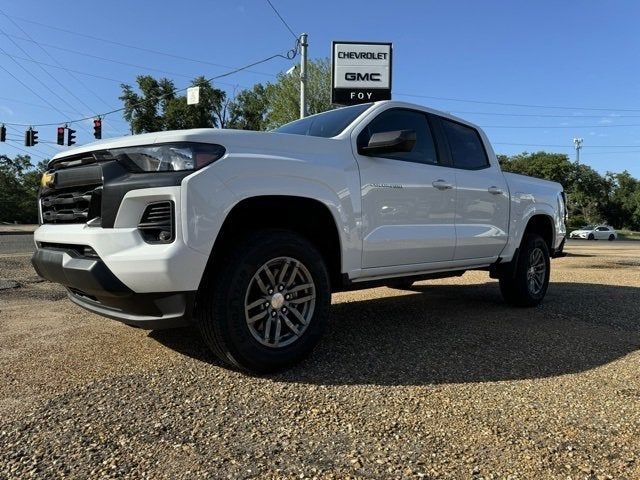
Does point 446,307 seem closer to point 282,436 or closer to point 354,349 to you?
point 354,349

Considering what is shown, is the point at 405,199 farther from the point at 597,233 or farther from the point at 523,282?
the point at 597,233

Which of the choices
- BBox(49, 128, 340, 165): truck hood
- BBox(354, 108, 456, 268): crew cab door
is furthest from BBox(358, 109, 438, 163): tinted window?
BBox(49, 128, 340, 165): truck hood

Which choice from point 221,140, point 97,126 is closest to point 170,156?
point 221,140

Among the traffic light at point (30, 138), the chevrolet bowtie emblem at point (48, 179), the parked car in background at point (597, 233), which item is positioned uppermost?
the traffic light at point (30, 138)

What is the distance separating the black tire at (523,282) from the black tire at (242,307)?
330 centimetres

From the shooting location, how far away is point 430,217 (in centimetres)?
453

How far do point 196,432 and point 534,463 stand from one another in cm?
161

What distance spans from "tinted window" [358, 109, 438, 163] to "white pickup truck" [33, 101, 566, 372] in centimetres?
2

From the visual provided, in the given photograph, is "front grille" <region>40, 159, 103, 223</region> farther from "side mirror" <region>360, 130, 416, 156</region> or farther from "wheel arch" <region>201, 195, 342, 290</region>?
"side mirror" <region>360, 130, 416, 156</region>

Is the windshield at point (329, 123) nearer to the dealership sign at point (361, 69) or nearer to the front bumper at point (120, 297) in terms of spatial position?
the front bumper at point (120, 297)

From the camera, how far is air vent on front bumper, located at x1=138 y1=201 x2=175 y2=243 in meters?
2.94

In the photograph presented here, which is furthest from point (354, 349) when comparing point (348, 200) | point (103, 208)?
point (103, 208)

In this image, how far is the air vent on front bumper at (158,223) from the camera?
2943mm

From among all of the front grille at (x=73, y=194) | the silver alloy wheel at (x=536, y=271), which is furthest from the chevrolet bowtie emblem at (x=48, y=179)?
the silver alloy wheel at (x=536, y=271)
